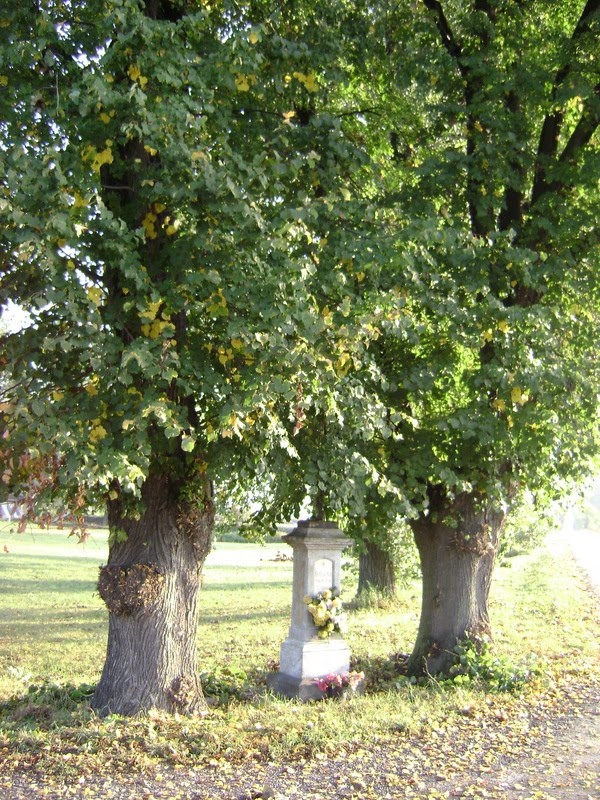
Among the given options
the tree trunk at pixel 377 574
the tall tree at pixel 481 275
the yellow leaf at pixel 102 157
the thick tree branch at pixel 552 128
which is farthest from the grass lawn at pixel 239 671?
the thick tree branch at pixel 552 128

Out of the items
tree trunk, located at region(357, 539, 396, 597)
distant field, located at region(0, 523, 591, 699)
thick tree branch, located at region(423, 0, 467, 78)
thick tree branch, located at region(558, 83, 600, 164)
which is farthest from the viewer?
tree trunk, located at region(357, 539, 396, 597)

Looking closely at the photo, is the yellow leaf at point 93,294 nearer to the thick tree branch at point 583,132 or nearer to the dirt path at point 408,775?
the dirt path at point 408,775

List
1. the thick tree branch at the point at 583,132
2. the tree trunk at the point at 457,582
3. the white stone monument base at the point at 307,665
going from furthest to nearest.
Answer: the tree trunk at the point at 457,582, the thick tree branch at the point at 583,132, the white stone monument base at the point at 307,665

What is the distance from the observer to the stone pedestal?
927 cm

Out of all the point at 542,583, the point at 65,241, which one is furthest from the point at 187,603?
the point at 542,583

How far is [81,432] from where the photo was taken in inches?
246

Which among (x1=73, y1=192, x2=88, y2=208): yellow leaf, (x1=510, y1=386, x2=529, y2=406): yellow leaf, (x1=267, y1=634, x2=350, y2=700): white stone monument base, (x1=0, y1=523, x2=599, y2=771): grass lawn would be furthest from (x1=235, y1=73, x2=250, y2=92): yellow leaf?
(x1=267, y1=634, x2=350, y2=700): white stone monument base

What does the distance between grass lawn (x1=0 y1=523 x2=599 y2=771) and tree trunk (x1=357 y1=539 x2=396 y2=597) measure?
0.78 m

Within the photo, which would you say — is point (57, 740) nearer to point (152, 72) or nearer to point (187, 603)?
point (187, 603)

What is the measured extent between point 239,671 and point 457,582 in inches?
118

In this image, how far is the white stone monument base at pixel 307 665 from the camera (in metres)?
9.18

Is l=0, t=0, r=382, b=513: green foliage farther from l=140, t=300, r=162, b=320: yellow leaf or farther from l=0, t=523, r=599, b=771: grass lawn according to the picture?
l=0, t=523, r=599, b=771: grass lawn

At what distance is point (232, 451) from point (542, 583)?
56.8 ft

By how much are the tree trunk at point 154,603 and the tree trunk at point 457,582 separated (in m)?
3.21
